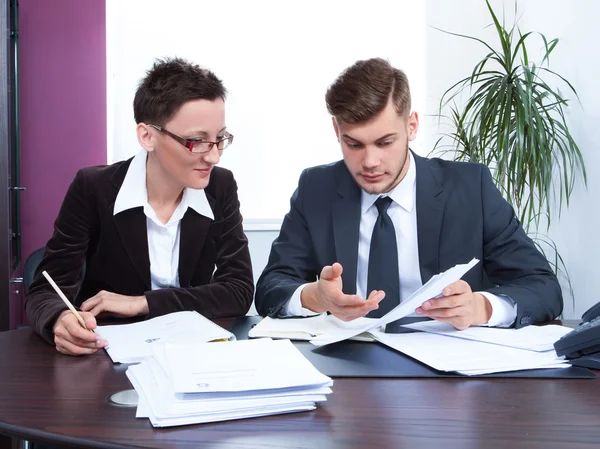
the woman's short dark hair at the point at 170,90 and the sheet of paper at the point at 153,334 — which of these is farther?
the woman's short dark hair at the point at 170,90

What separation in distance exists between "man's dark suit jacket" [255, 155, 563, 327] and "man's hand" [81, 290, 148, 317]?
32cm

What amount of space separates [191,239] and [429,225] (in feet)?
2.38

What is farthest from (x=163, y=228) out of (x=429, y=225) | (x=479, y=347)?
(x=479, y=347)

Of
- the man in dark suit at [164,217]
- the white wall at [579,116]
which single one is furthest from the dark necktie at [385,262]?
the white wall at [579,116]

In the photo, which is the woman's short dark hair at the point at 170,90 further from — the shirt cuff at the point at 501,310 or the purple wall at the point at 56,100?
the purple wall at the point at 56,100

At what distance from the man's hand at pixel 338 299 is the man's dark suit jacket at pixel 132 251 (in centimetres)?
39

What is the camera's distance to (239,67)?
418 cm

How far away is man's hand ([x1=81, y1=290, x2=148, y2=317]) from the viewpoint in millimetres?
1762

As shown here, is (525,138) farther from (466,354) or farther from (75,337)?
(75,337)

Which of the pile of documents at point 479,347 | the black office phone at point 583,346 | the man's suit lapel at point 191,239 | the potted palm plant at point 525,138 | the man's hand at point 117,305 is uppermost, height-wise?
the potted palm plant at point 525,138

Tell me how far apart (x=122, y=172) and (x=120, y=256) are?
263 millimetres

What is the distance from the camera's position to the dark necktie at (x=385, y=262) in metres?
1.90

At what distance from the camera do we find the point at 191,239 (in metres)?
2.11

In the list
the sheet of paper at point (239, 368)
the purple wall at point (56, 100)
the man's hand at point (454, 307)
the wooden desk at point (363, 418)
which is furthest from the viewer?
the purple wall at point (56, 100)
